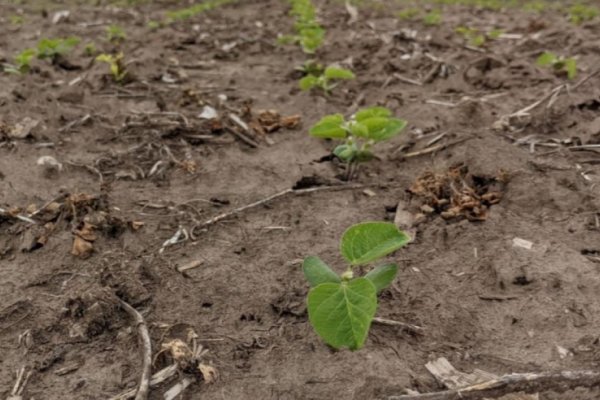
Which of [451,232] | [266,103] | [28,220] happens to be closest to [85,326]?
[28,220]

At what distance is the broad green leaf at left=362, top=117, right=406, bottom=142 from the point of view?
2.52 m

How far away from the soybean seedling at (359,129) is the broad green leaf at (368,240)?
0.98 metres

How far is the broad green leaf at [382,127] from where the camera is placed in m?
2.52

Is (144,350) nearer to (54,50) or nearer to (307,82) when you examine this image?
(307,82)

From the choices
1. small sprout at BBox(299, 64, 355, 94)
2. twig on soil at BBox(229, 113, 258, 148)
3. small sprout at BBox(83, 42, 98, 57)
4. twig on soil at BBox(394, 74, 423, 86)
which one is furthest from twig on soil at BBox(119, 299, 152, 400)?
small sprout at BBox(83, 42, 98, 57)

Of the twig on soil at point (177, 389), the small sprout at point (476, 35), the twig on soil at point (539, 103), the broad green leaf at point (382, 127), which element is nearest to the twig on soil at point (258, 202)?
the broad green leaf at point (382, 127)

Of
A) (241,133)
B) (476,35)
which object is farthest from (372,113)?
(476,35)

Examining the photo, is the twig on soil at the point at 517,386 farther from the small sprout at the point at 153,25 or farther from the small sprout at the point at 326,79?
the small sprout at the point at 153,25

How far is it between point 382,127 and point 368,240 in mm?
1053

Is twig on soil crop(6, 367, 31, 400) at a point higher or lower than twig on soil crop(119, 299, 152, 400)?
lower

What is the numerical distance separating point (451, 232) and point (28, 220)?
1647 millimetres

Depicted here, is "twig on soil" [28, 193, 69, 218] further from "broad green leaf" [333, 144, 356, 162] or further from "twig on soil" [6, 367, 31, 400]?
"broad green leaf" [333, 144, 356, 162]

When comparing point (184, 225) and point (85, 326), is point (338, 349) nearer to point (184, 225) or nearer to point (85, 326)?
point (85, 326)

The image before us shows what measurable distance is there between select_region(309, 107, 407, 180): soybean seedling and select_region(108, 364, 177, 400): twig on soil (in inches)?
51.0
